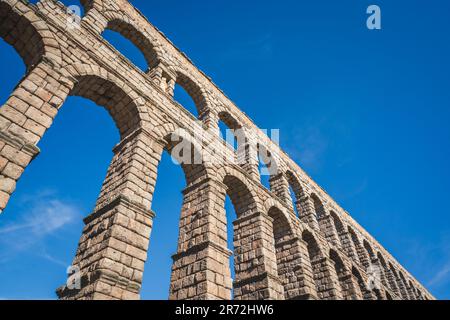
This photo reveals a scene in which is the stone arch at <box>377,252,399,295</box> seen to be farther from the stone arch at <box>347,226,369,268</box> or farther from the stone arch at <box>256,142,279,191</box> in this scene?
the stone arch at <box>256,142,279,191</box>

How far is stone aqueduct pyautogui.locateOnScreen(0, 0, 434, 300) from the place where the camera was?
17.3ft

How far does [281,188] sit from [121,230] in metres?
9.47

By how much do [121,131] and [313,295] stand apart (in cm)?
826

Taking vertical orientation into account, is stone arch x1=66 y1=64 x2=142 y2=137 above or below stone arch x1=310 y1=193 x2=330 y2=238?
below

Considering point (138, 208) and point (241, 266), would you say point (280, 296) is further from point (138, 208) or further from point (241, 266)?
point (138, 208)

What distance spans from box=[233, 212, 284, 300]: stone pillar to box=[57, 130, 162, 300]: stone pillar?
4.06 meters

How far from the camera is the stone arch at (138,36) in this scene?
10188mm

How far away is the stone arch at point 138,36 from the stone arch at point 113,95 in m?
3.07

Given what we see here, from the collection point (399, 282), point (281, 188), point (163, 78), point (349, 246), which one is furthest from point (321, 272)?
point (399, 282)

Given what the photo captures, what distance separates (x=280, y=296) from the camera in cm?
857

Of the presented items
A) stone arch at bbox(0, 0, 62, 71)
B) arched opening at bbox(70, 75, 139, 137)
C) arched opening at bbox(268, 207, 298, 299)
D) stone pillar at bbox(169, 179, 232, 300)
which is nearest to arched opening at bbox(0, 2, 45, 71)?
stone arch at bbox(0, 0, 62, 71)

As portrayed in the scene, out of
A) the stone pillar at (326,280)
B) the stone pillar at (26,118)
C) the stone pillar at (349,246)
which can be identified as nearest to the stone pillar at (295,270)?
the stone pillar at (326,280)

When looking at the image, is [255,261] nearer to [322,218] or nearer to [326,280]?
[326,280]

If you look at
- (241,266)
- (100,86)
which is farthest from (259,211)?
(100,86)
